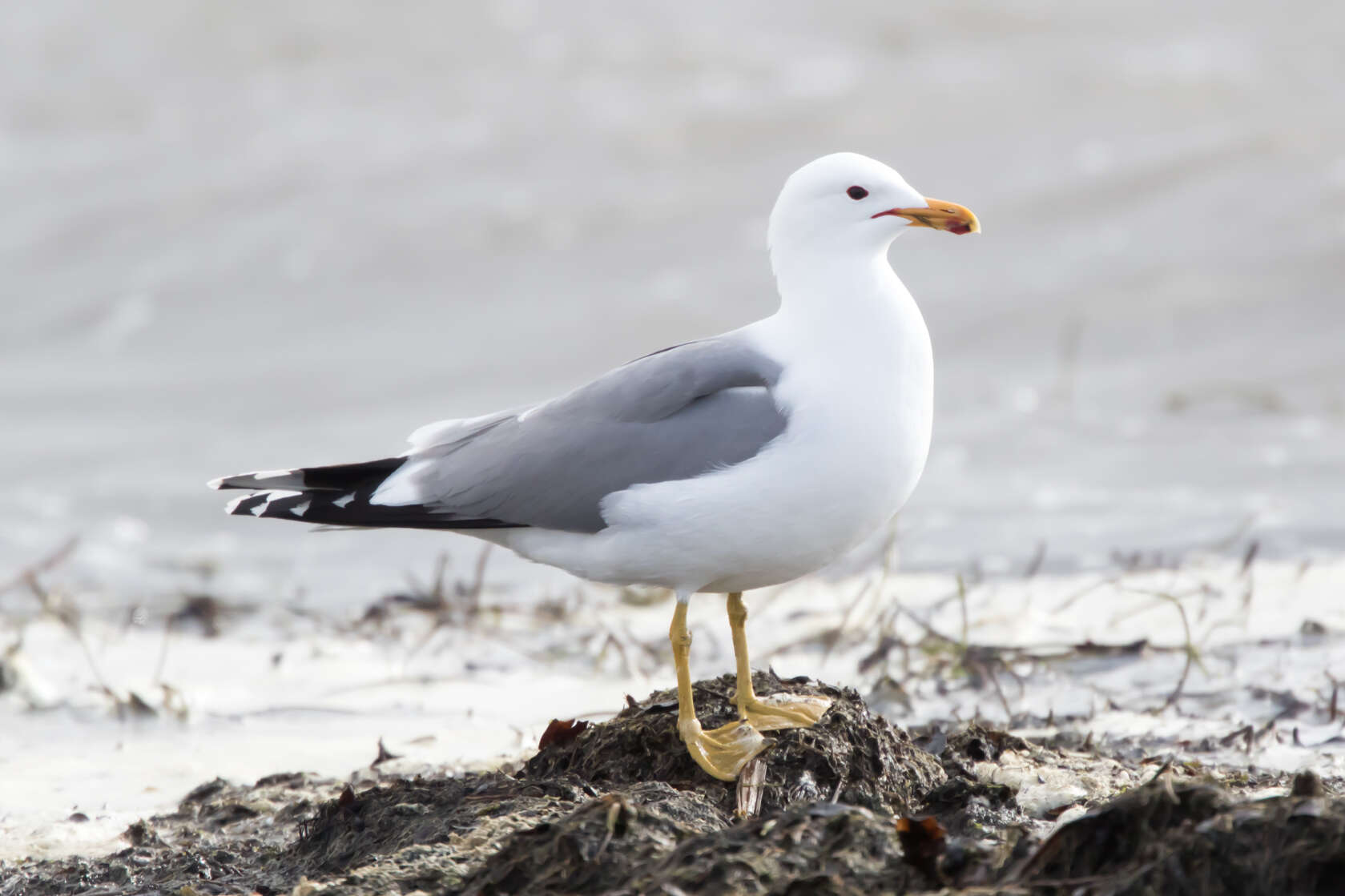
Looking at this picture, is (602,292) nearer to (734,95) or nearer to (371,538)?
(734,95)

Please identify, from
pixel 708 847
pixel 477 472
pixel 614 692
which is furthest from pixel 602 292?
pixel 708 847

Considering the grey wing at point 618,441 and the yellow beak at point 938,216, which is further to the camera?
the yellow beak at point 938,216

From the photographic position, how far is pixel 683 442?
375 centimetres

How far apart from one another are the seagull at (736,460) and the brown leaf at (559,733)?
0.26 metres

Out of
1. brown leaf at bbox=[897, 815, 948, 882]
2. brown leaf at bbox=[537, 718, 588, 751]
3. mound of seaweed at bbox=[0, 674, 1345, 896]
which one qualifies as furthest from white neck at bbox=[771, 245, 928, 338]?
brown leaf at bbox=[897, 815, 948, 882]

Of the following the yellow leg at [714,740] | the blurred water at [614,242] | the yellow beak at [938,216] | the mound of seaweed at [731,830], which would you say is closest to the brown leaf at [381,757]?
the mound of seaweed at [731,830]

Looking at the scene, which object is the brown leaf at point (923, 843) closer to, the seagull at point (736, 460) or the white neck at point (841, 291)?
the seagull at point (736, 460)

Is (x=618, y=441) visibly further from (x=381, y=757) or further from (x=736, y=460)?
(x=381, y=757)

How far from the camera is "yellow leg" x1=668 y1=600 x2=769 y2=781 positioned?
11.3 ft

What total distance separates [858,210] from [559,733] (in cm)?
146

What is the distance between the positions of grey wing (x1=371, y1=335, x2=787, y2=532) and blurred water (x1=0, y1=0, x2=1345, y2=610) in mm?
3477

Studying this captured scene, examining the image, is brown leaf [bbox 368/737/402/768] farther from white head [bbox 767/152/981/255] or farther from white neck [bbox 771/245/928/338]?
white head [bbox 767/152/981/255]

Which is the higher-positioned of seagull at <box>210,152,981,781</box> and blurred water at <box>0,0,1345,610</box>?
blurred water at <box>0,0,1345,610</box>

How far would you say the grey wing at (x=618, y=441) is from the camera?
3709 millimetres
